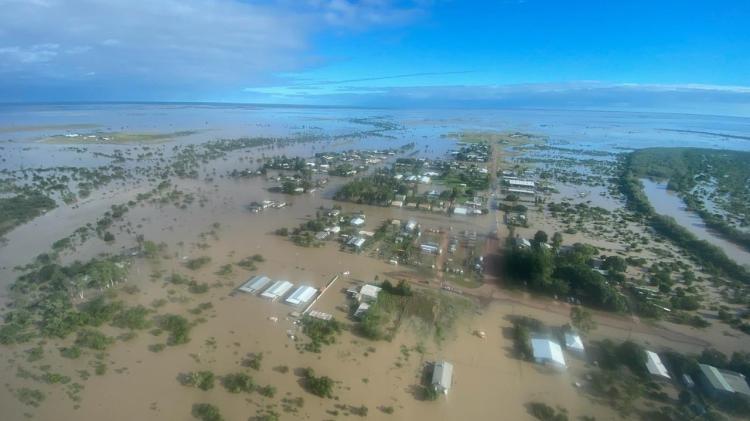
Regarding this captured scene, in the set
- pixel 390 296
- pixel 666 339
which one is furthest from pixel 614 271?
pixel 390 296

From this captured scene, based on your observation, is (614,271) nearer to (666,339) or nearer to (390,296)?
(666,339)

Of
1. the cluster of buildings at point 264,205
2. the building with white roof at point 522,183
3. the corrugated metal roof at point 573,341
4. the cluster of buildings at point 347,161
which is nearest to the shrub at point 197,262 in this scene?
the cluster of buildings at point 264,205

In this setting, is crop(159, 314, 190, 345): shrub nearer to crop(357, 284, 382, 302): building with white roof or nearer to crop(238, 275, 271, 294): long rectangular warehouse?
crop(238, 275, 271, 294): long rectangular warehouse

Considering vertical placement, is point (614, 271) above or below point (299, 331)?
above

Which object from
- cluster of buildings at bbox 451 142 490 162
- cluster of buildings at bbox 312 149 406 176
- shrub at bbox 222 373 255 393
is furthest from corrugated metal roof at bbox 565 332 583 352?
cluster of buildings at bbox 451 142 490 162

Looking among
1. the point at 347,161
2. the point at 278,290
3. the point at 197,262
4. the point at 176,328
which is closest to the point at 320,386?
the point at 278,290

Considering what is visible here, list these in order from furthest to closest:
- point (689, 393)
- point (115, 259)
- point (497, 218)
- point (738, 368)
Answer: point (497, 218) < point (115, 259) < point (738, 368) < point (689, 393)

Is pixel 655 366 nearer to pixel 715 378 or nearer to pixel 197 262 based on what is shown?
pixel 715 378
